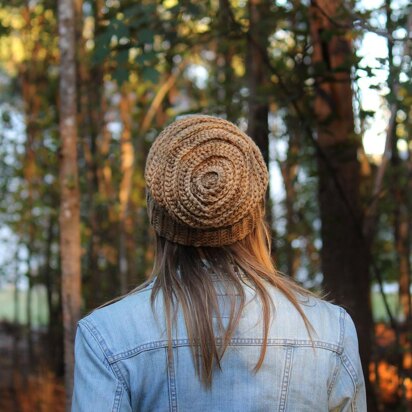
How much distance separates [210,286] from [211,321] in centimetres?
9

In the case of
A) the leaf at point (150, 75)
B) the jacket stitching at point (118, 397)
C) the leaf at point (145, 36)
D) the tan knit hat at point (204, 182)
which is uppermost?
the leaf at point (145, 36)

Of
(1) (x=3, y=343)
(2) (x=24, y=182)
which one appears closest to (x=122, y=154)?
(2) (x=24, y=182)

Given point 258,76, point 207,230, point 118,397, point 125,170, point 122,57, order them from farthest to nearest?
point 125,170
point 258,76
point 122,57
point 207,230
point 118,397

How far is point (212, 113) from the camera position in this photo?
563 cm

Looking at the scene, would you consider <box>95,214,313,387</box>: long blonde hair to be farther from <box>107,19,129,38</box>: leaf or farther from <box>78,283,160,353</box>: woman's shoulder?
<box>107,19,129,38</box>: leaf

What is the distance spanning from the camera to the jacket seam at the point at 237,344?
6.20 ft

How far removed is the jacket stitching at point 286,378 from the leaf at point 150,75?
119 inches

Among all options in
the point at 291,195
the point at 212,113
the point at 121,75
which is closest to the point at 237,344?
the point at 121,75

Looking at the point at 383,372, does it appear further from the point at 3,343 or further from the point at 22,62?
the point at 3,343

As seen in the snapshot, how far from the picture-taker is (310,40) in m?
5.58

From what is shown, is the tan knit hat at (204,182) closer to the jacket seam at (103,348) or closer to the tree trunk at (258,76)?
the jacket seam at (103,348)

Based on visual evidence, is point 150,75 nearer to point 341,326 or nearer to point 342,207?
point 342,207

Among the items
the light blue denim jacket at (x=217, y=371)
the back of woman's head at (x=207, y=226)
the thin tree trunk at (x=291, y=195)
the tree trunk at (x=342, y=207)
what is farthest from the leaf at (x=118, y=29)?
the light blue denim jacket at (x=217, y=371)

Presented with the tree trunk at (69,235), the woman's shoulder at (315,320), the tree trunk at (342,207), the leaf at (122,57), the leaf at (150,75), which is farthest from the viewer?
the tree trunk at (342,207)
